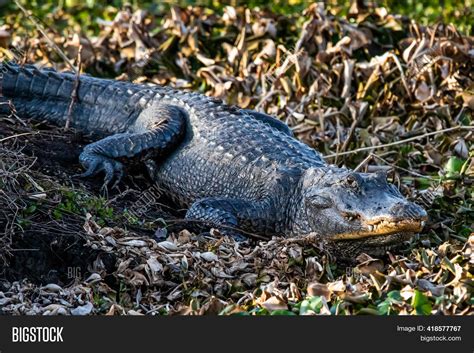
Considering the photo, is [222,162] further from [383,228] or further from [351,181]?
[383,228]

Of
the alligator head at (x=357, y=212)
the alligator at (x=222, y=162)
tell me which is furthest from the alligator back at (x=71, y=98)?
the alligator head at (x=357, y=212)

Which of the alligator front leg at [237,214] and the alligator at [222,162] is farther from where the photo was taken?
the alligator front leg at [237,214]

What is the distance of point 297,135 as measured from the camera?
8.28 meters

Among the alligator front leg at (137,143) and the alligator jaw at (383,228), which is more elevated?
the alligator jaw at (383,228)

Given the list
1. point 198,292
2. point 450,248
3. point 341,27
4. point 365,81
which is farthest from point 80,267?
point 341,27

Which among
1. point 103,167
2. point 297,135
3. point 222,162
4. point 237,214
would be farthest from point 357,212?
point 297,135

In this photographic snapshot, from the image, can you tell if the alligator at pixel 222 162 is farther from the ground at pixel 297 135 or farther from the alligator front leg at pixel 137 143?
the ground at pixel 297 135

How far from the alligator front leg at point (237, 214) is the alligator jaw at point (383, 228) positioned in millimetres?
730

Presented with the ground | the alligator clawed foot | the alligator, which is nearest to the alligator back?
the alligator

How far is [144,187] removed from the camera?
7.45 meters

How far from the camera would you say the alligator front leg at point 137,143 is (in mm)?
7176

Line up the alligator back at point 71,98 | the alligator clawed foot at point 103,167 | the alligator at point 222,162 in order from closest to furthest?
the alligator at point 222,162 → the alligator clawed foot at point 103,167 → the alligator back at point 71,98

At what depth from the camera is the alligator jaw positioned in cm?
562

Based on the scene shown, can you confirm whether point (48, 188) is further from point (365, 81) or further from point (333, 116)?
point (365, 81)
